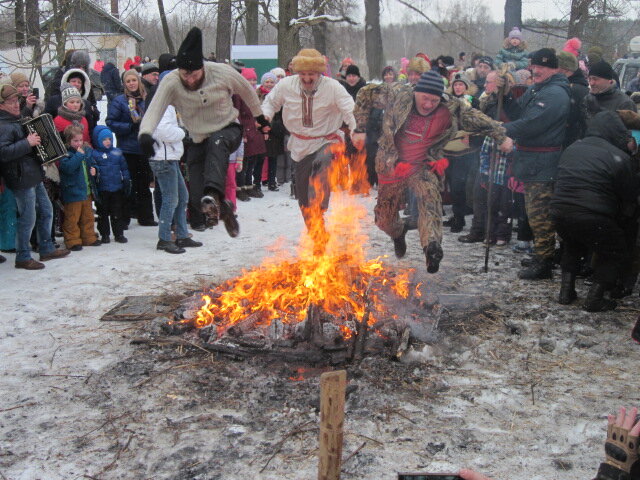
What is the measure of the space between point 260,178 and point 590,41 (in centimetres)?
1624

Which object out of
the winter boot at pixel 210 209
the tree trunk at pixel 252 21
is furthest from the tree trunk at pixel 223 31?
the winter boot at pixel 210 209

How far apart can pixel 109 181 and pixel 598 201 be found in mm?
6293

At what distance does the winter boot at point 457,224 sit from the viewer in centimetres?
Result: 998

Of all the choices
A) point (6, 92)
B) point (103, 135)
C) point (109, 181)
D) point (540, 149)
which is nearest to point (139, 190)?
point (109, 181)

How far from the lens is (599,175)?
20.0 feet

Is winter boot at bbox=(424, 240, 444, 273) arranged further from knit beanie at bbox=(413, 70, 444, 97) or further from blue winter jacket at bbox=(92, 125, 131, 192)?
blue winter jacket at bbox=(92, 125, 131, 192)

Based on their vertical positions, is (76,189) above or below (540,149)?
below

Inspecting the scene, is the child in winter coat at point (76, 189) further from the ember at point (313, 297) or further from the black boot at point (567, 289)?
the black boot at point (567, 289)

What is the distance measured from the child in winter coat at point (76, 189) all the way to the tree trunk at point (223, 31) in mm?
12270

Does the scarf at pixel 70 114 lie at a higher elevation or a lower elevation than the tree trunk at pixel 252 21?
lower

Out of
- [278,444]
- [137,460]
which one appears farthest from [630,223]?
[137,460]

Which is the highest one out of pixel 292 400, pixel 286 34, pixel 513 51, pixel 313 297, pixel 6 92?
pixel 286 34

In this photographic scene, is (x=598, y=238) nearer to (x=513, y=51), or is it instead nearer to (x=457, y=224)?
(x=457, y=224)

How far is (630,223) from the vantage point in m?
6.43
